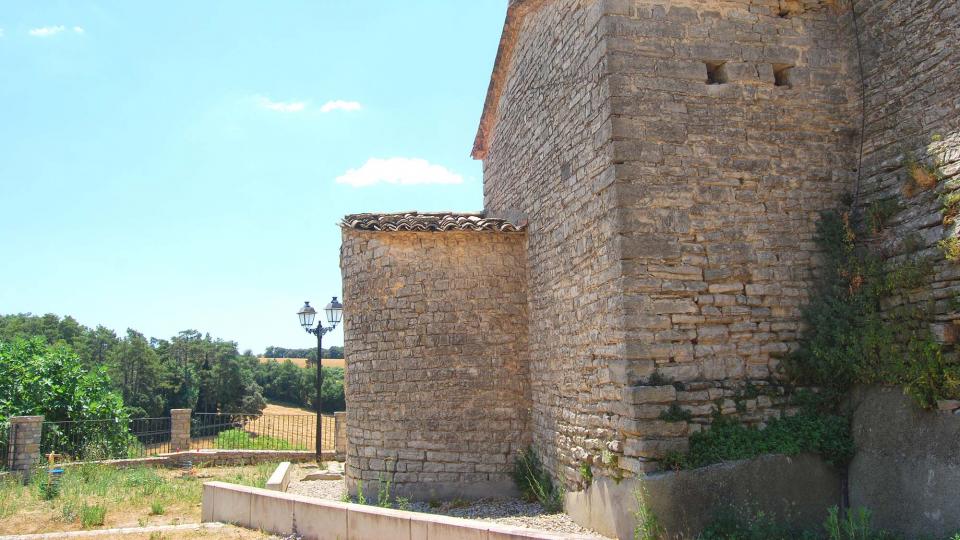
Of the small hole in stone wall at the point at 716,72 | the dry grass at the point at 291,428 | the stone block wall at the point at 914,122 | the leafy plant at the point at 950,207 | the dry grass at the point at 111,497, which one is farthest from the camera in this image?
the dry grass at the point at 291,428

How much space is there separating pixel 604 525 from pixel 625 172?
3.39m

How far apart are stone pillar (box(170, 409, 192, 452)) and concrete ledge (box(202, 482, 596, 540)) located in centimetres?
822

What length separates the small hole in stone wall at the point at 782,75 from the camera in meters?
6.75

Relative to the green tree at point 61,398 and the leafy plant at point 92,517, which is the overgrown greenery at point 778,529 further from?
the green tree at point 61,398

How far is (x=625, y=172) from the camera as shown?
6148mm

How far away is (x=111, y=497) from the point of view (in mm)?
9891

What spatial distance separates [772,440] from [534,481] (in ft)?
11.1

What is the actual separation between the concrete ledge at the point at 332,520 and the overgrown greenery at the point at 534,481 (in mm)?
2501

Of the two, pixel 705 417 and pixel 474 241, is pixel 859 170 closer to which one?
pixel 705 417

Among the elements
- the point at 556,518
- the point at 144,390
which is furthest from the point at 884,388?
the point at 144,390

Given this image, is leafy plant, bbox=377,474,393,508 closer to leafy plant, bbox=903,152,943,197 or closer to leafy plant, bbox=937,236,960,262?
leafy plant, bbox=937,236,960,262

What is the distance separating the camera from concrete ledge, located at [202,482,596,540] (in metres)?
5.00

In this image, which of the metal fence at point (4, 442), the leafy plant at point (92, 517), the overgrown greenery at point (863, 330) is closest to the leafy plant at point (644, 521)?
the overgrown greenery at point (863, 330)

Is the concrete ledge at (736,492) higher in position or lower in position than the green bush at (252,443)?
higher
